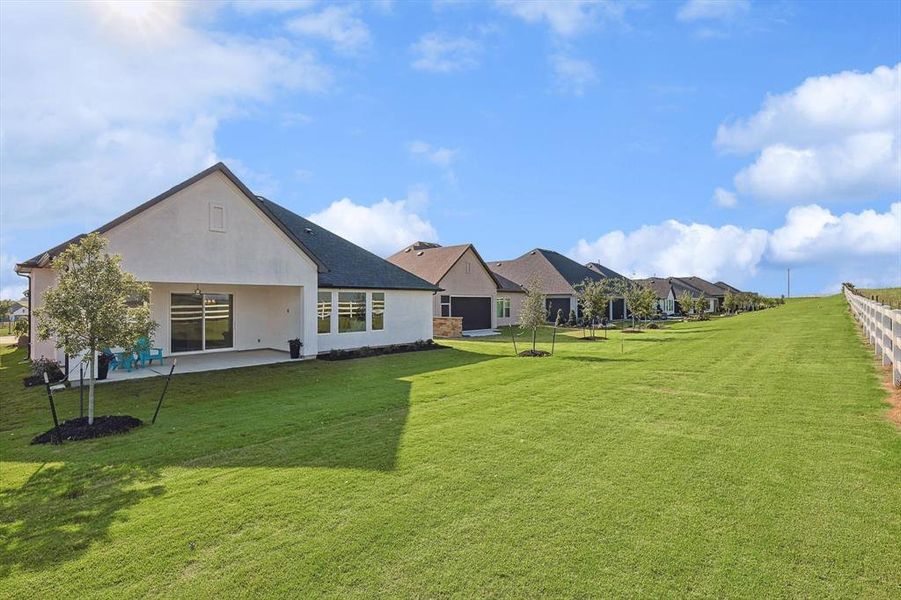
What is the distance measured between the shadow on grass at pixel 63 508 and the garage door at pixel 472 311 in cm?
2475

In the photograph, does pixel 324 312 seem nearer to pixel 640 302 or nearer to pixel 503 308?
pixel 503 308

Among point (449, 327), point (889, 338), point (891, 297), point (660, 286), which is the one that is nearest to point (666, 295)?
point (660, 286)

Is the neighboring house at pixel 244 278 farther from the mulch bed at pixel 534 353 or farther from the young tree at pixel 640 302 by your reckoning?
the young tree at pixel 640 302

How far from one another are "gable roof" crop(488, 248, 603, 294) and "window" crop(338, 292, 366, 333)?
22.4 meters

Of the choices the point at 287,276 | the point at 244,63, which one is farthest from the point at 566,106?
the point at 287,276

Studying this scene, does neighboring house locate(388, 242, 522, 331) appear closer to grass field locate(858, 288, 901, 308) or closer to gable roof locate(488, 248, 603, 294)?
gable roof locate(488, 248, 603, 294)

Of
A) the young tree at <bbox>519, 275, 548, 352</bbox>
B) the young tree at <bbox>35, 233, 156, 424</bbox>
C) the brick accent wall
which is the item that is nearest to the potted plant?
A: the young tree at <bbox>35, 233, 156, 424</bbox>

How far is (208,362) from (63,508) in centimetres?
1125

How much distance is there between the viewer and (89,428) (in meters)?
8.07

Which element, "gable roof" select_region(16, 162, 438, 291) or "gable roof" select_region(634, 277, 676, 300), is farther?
"gable roof" select_region(634, 277, 676, 300)

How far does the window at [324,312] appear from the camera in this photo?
18.1m

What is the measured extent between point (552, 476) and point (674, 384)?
22.1 ft

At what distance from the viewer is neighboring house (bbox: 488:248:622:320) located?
129 ft

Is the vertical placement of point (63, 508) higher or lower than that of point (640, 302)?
lower
